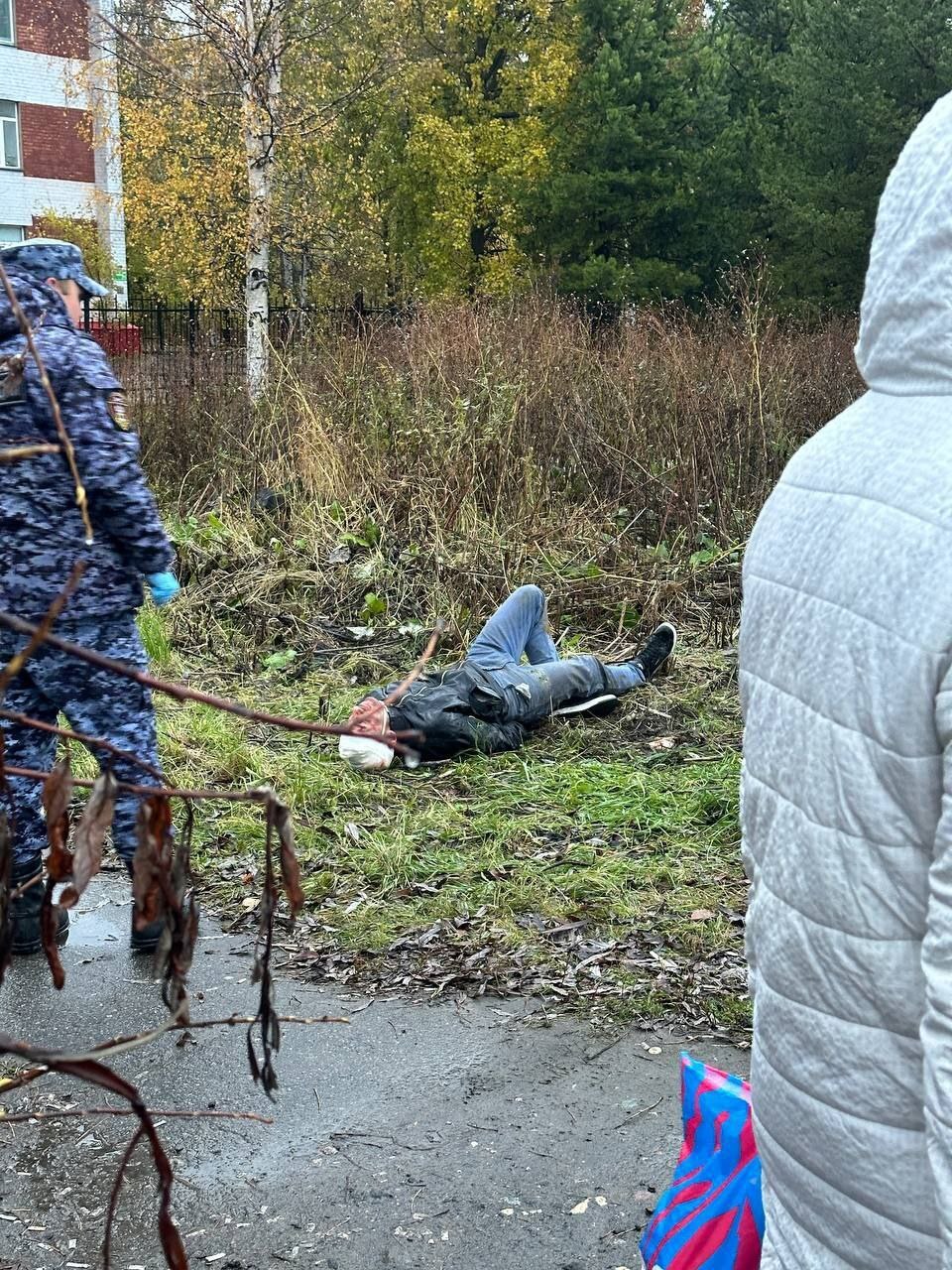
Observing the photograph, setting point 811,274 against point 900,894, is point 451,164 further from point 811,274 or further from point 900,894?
point 900,894

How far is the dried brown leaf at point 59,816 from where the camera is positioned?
3.62 feet

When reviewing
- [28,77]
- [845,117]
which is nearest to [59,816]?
→ [845,117]

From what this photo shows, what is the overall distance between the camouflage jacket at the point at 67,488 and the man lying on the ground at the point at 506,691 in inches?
69.5

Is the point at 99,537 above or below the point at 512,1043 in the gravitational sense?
above

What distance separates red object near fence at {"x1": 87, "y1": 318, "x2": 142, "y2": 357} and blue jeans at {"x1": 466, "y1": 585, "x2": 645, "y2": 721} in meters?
8.24

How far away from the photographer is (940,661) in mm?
1234

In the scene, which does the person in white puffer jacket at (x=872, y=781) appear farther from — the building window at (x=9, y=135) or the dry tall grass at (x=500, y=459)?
the building window at (x=9, y=135)

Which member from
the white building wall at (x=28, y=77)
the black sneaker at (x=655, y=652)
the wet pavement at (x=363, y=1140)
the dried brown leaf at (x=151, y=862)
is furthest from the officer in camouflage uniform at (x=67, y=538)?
the white building wall at (x=28, y=77)

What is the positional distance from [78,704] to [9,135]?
3483 centimetres

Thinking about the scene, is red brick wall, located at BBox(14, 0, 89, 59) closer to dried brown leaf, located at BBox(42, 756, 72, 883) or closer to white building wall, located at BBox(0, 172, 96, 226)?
white building wall, located at BBox(0, 172, 96, 226)

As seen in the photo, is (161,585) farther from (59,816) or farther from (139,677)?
(139,677)

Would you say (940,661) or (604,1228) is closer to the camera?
(940,661)

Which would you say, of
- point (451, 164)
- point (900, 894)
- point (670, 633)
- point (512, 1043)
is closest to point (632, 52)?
point (451, 164)

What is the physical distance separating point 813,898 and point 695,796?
4083 mm
